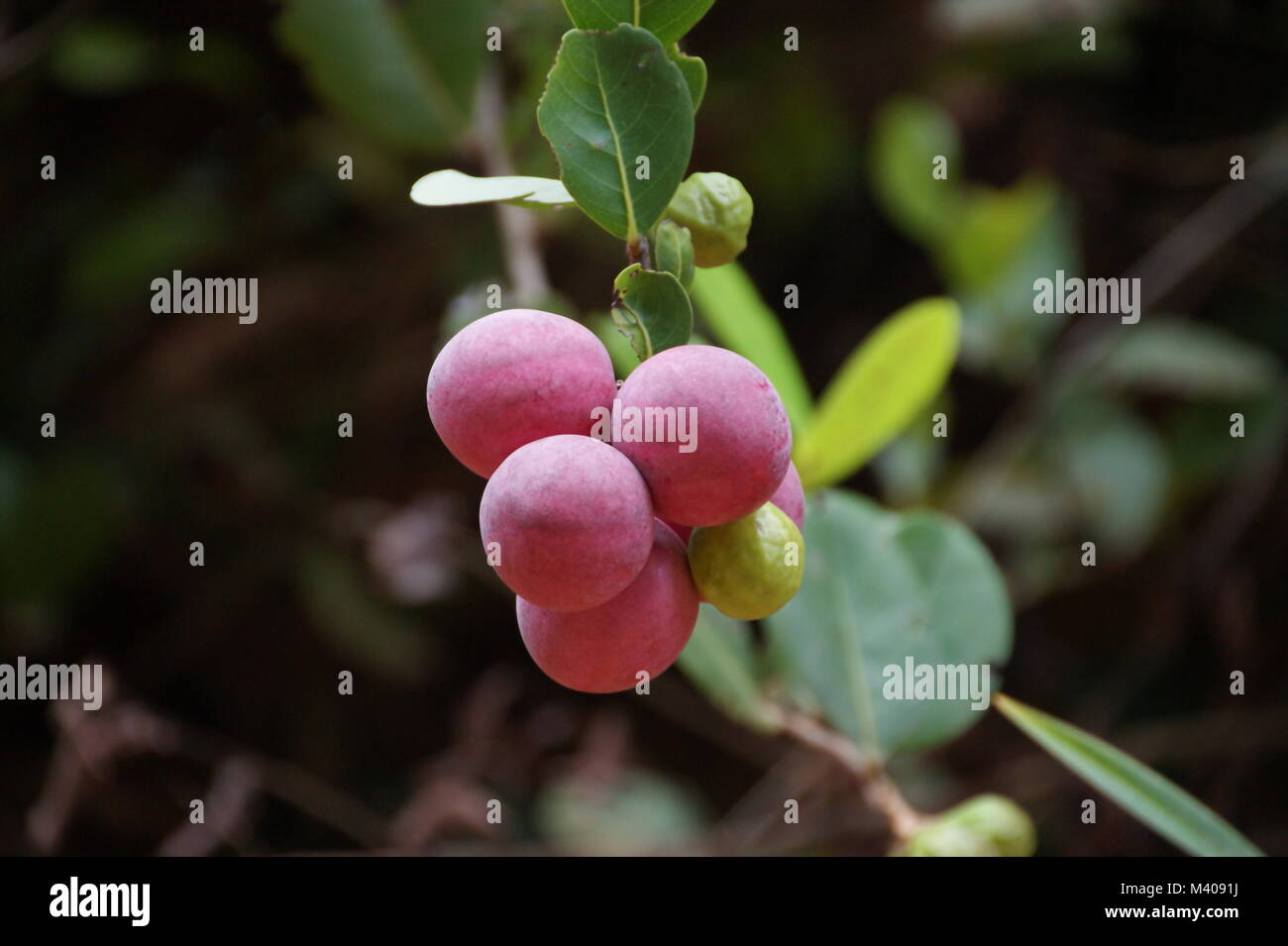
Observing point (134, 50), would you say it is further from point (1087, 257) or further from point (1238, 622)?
point (1238, 622)

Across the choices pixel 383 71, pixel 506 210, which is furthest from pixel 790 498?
pixel 383 71

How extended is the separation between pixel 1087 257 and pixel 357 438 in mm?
1301

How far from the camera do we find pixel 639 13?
0.48 meters

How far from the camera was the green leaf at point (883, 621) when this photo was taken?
831 mm

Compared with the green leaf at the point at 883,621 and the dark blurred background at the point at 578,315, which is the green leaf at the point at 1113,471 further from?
the green leaf at the point at 883,621

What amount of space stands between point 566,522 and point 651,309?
0.11m

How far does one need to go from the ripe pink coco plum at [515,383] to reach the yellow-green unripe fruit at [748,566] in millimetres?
77

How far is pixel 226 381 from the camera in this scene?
1.69m

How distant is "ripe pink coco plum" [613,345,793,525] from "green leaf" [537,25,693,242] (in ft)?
0.25

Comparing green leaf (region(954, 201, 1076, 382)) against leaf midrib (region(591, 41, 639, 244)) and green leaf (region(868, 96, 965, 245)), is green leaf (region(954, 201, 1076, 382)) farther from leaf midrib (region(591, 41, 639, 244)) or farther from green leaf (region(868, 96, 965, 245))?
leaf midrib (region(591, 41, 639, 244))

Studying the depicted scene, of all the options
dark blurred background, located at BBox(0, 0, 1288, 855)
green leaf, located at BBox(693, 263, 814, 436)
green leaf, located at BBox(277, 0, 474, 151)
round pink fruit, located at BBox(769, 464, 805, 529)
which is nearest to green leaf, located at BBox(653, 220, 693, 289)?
round pink fruit, located at BBox(769, 464, 805, 529)

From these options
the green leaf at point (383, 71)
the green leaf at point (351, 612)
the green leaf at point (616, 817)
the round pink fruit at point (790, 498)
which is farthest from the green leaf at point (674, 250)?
the green leaf at point (351, 612)

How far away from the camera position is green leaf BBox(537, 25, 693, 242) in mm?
463
